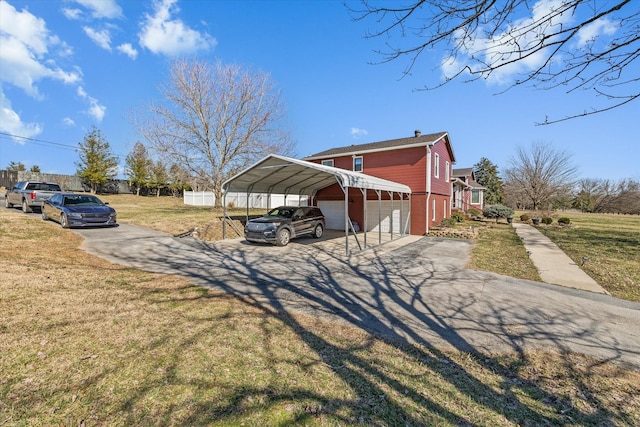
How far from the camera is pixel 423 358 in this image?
130 inches

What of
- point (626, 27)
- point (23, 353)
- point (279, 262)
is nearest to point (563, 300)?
point (626, 27)

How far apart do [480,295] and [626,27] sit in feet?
15.3

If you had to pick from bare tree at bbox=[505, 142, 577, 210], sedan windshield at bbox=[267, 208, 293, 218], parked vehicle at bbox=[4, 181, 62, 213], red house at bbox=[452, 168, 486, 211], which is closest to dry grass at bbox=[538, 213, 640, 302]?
sedan windshield at bbox=[267, 208, 293, 218]

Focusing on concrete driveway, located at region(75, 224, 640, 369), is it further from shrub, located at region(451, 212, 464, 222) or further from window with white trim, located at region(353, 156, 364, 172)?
shrub, located at region(451, 212, 464, 222)

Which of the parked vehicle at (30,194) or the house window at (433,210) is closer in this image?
the parked vehicle at (30,194)

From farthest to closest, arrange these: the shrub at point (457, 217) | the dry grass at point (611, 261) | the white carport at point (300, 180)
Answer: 1. the shrub at point (457, 217)
2. the white carport at point (300, 180)
3. the dry grass at point (611, 261)

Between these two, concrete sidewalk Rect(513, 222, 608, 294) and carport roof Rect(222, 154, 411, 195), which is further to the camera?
carport roof Rect(222, 154, 411, 195)

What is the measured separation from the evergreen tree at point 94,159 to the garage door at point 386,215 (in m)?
32.0

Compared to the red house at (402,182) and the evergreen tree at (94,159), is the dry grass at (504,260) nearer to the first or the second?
the red house at (402,182)

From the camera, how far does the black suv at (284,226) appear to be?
1118 centimetres

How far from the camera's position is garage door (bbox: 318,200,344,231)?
1803 cm

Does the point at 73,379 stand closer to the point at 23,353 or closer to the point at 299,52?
the point at 23,353

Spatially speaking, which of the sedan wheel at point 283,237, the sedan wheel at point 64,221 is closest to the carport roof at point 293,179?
the sedan wheel at point 283,237

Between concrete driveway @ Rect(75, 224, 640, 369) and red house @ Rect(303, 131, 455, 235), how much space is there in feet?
19.9
